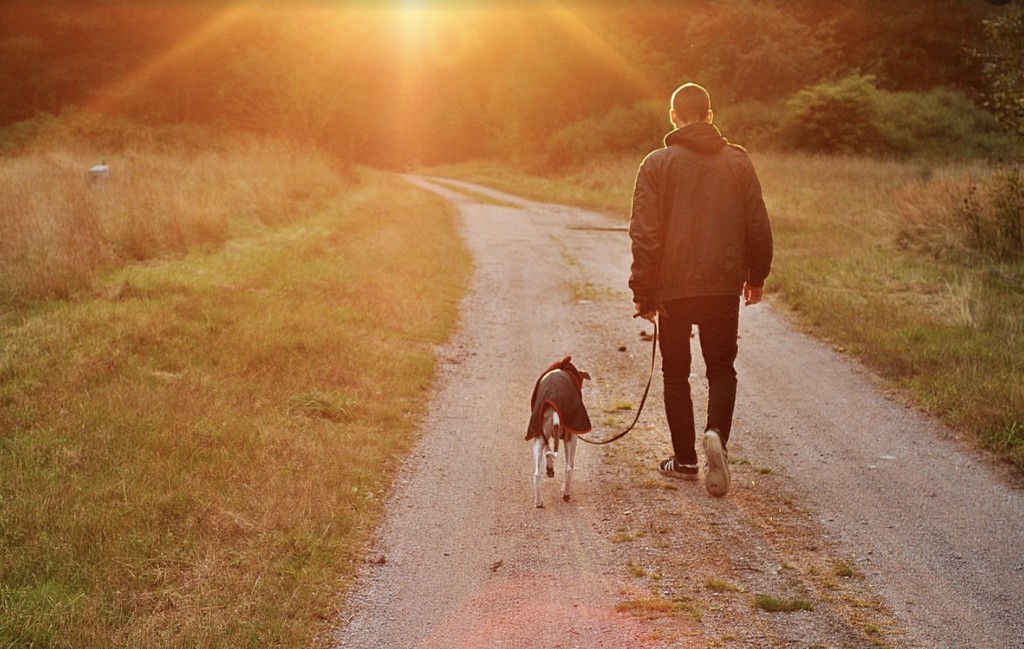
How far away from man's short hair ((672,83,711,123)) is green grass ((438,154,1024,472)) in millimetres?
3087

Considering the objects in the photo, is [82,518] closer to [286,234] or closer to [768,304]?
[768,304]

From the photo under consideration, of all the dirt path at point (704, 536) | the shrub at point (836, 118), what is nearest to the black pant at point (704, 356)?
the dirt path at point (704, 536)

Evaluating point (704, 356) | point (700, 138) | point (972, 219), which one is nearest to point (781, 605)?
point (704, 356)

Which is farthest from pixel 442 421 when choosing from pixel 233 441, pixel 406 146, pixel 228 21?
pixel 406 146

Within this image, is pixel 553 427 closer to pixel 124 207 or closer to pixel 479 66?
pixel 124 207

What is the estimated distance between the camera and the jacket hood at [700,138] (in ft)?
17.8

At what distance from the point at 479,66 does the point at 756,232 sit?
72.5m

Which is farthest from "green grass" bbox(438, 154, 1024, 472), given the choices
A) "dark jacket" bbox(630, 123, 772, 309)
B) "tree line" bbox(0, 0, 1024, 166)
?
"tree line" bbox(0, 0, 1024, 166)

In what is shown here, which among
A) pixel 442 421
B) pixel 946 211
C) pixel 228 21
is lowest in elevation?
pixel 442 421

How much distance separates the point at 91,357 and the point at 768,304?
812cm

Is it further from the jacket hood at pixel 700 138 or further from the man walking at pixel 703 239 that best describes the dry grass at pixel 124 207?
the jacket hood at pixel 700 138

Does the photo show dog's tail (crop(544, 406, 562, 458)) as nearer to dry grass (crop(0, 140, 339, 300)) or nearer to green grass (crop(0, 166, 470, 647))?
green grass (crop(0, 166, 470, 647))

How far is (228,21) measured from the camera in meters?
32.6

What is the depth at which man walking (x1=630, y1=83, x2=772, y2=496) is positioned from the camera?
214 inches
